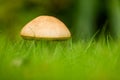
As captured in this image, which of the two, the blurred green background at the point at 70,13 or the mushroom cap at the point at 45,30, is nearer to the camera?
the mushroom cap at the point at 45,30

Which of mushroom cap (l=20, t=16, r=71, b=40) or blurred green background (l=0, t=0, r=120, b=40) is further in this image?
blurred green background (l=0, t=0, r=120, b=40)

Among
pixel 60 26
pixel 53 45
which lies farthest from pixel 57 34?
pixel 53 45

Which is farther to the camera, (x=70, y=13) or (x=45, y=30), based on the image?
(x=70, y=13)

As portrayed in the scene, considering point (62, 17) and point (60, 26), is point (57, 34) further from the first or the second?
point (62, 17)
